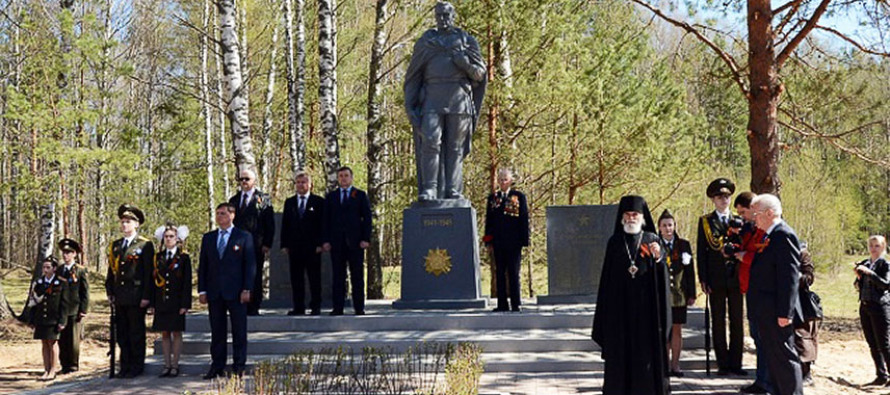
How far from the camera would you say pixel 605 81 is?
647 inches

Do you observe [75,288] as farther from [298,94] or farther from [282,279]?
[298,94]

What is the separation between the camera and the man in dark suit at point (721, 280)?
333 inches

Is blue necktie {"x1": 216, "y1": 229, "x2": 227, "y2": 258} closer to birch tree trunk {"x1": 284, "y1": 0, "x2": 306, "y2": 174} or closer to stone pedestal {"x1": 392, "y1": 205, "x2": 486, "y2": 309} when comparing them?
stone pedestal {"x1": 392, "y1": 205, "x2": 486, "y2": 309}

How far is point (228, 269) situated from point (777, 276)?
536cm

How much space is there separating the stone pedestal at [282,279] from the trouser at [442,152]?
6.01 feet

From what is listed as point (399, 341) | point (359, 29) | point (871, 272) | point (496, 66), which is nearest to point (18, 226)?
point (359, 29)

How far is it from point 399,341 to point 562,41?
776 cm

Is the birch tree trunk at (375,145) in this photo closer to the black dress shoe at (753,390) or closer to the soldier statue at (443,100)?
the soldier statue at (443,100)

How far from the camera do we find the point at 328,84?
1484 cm

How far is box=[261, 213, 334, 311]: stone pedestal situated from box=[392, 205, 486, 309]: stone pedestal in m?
1.25

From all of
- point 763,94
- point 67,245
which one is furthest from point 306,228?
point 763,94

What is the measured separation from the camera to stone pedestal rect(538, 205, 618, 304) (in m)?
11.4

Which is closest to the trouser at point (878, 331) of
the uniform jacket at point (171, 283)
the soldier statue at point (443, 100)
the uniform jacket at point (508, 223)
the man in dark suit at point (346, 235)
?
the uniform jacket at point (508, 223)

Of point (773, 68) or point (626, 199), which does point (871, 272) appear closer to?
point (773, 68)
